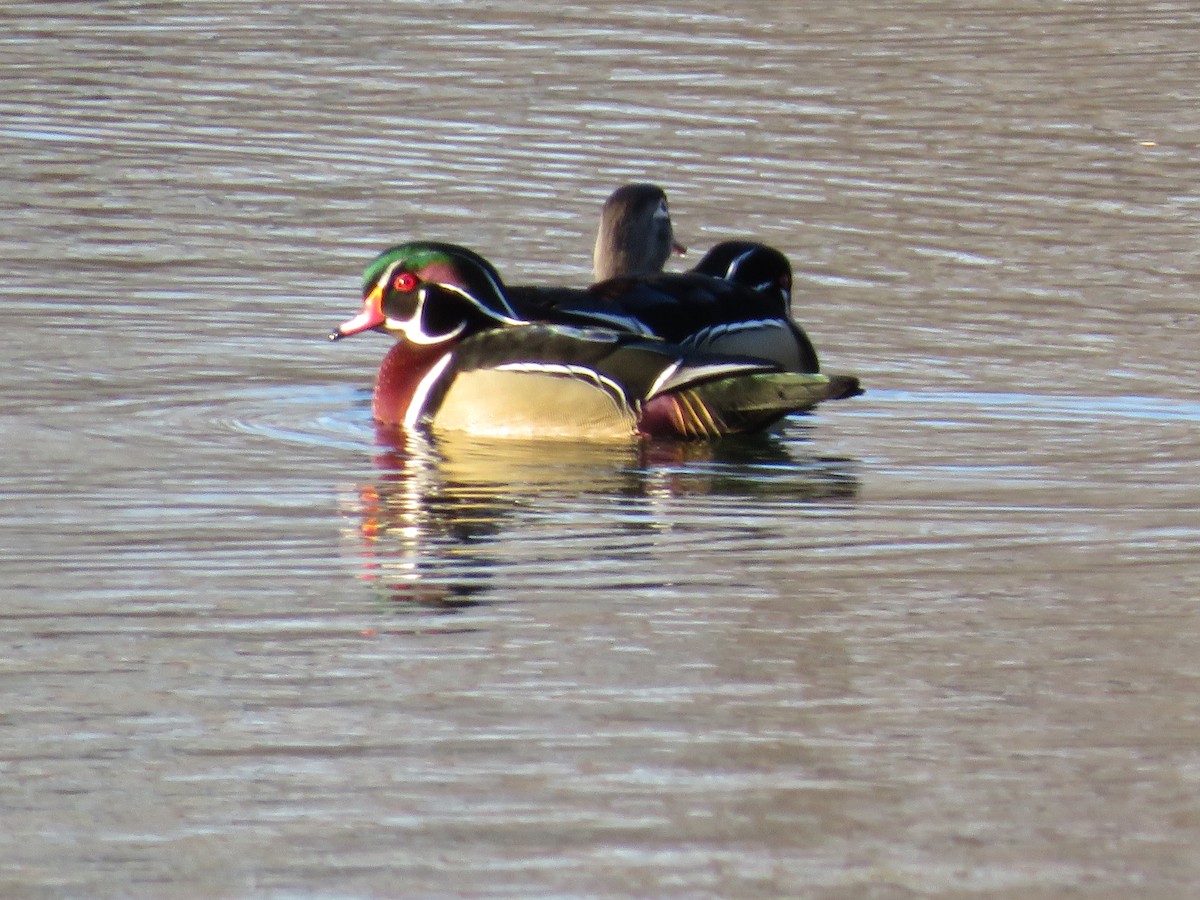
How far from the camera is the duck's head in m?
9.21

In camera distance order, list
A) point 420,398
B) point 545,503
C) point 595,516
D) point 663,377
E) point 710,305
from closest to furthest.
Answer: point 595,516 → point 545,503 → point 663,377 → point 420,398 → point 710,305

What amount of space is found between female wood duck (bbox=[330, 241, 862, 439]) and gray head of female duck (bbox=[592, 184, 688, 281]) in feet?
6.16

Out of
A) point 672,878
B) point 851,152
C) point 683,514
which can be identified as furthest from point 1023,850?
point 851,152

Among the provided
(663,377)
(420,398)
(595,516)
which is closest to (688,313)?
(663,377)

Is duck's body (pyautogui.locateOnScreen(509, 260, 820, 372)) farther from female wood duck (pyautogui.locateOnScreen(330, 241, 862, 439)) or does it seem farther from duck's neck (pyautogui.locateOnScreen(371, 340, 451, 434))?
duck's neck (pyautogui.locateOnScreen(371, 340, 451, 434))

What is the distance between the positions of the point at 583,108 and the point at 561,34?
2416mm

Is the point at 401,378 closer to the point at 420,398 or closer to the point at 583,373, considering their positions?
the point at 420,398

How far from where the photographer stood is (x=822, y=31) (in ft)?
57.4

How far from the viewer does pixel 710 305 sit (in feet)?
31.4

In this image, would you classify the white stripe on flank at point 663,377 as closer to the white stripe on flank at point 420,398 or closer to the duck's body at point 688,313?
the duck's body at point 688,313

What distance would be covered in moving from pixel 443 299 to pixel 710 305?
104 cm

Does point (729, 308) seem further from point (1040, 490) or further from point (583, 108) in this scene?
point (583, 108)

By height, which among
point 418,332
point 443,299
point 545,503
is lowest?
point 545,503

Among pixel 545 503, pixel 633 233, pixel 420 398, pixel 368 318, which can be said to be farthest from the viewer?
pixel 633 233
